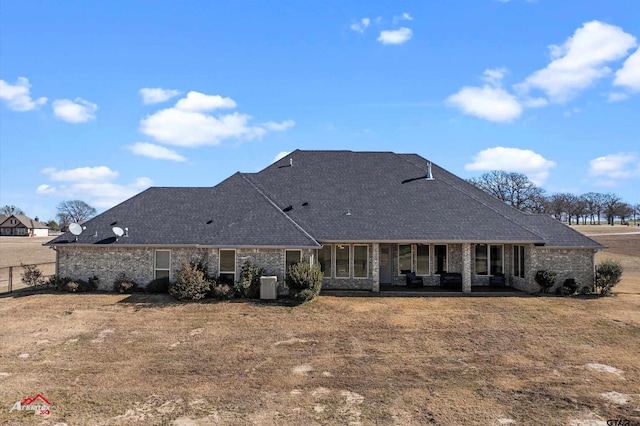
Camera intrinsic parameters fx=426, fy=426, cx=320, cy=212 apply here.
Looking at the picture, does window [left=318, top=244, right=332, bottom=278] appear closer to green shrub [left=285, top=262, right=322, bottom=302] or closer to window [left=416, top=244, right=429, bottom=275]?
green shrub [left=285, top=262, right=322, bottom=302]

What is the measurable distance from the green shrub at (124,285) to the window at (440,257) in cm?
1489

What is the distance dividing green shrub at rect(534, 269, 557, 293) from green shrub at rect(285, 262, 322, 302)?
10657mm

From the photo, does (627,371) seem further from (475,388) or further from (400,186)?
(400,186)

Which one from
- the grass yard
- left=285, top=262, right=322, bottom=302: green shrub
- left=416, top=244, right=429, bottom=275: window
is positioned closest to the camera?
the grass yard

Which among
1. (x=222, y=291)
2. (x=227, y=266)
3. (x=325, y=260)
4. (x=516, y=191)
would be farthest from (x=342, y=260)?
(x=516, y=191)

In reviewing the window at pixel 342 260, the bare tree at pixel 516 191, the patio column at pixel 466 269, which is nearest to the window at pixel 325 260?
the window at pixel 342 260

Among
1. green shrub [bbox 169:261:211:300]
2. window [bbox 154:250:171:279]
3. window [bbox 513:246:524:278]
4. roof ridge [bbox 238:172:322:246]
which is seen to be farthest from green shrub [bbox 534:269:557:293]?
window [bbox 154:250:171:279]

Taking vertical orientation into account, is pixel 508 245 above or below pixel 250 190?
below

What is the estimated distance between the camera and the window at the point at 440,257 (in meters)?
22.5

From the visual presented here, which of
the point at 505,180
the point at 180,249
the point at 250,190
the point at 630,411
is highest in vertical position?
the point at 505,180

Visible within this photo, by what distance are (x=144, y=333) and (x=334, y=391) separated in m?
7.70

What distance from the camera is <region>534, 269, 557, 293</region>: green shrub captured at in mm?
20000

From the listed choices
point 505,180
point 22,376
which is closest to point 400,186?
point 22,376

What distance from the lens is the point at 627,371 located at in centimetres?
1114
